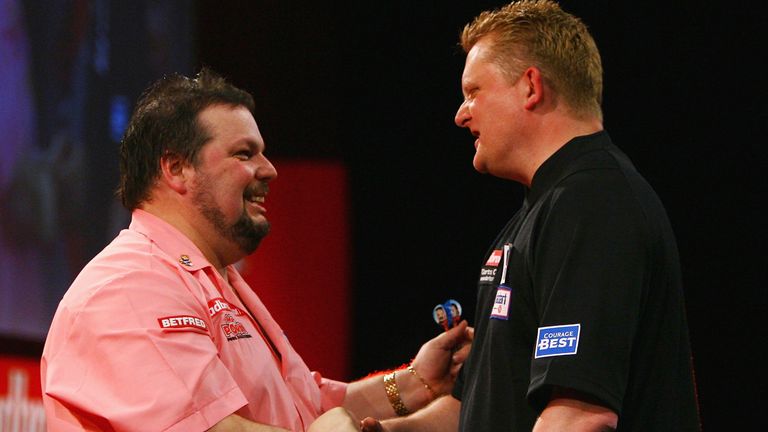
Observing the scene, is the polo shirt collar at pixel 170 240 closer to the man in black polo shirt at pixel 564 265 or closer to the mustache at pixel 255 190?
the mustache at pixel 255 190

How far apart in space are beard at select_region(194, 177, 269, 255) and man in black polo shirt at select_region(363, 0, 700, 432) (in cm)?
65

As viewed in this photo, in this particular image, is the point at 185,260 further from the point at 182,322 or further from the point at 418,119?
the point at 418,119

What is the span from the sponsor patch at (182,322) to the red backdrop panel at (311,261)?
1.93 m

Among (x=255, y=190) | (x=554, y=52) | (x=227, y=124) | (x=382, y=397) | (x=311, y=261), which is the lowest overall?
(x=311, y=261)

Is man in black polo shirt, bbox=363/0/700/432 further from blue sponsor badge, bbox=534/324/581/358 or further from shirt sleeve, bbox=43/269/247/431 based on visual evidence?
shirt sleeve, bbox=43/269/247/431

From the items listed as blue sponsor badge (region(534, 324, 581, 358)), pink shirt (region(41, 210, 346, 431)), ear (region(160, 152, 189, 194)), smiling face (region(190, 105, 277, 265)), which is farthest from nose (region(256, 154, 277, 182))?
blue sponsor badge (region(534, 324, 581, 358))

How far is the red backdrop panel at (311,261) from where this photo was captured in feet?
12.7

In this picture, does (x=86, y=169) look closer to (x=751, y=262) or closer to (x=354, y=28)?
(x=354, y=28)

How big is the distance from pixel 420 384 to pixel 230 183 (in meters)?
0.75

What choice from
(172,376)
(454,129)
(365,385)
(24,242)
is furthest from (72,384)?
(454,129)

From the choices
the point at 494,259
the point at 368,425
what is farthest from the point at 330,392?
the point at 494,259

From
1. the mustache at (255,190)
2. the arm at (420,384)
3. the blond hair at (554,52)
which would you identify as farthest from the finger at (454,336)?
the blond hair at (554,52)

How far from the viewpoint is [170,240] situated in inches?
82.7

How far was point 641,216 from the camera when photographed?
1.56m
